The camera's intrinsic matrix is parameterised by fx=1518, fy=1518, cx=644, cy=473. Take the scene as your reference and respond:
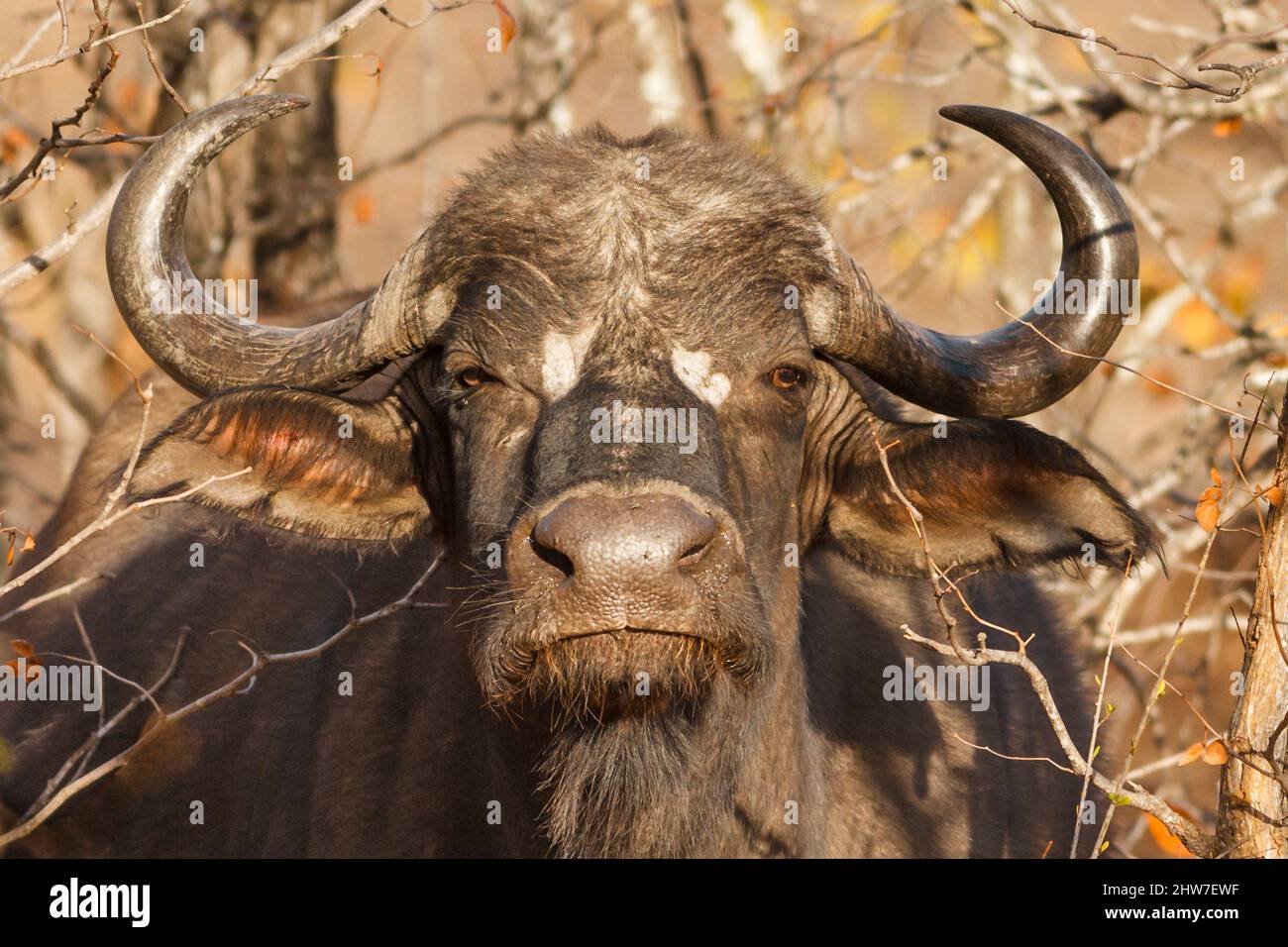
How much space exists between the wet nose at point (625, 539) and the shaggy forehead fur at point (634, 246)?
632 mm

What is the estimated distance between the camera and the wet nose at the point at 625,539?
11.3ft

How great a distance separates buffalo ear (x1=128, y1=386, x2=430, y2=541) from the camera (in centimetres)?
449

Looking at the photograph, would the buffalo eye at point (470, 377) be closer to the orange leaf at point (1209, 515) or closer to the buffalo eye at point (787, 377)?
the buffalo eye at point (787, 377)

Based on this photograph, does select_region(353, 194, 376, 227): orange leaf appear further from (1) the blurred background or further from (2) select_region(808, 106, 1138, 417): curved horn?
(2) select_region(808, 106, 1138, 417): curved horn

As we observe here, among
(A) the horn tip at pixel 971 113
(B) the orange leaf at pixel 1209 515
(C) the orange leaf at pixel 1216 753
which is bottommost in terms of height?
(C) the orange leaf at pixel 1216 753

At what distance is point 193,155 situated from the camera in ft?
14.3

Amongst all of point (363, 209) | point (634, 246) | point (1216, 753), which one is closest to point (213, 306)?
point (634, 246)

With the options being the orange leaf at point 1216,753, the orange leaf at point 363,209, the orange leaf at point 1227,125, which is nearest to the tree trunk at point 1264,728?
the orange leaf at point 1216,753

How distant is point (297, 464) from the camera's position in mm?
4633
